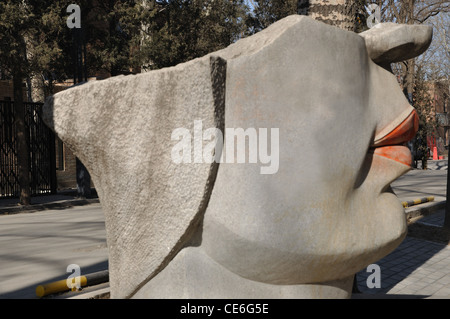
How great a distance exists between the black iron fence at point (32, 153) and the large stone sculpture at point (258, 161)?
1042 cm

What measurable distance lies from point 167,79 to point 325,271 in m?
1.15

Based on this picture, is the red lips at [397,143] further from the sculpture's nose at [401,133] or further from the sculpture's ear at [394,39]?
the sculpture's ear at [394,39]

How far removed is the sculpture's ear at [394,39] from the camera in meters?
2.25

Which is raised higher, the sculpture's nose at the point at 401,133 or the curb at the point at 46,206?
the sculpture's nose at the point at 401,133

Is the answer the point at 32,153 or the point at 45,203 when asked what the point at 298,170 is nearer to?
the point at 45,203

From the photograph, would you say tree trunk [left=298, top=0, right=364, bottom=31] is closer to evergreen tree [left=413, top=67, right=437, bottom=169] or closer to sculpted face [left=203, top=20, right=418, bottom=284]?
sculpted face [left=203, top=20, right=418, bottom=284]

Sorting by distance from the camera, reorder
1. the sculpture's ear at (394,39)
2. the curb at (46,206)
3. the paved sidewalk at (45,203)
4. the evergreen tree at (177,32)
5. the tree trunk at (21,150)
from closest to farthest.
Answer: the sculpture's ear at (394,39) → the curb at (46,206) → the paved sidewalk at (45,203) → the tree trunk at (21,150) → the evergreen tree at (177,32)

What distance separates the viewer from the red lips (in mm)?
2295

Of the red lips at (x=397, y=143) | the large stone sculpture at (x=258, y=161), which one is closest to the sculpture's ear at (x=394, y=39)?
the large stone sculpture at (x=258, y=161)

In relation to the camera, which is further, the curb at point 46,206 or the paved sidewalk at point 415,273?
the curb at point 46,206

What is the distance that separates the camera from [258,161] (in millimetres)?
2021

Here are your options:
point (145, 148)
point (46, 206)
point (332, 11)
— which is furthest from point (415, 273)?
point (46, 206)

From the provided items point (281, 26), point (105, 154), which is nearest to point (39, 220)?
point (105, 154)

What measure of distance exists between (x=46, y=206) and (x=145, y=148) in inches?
375
